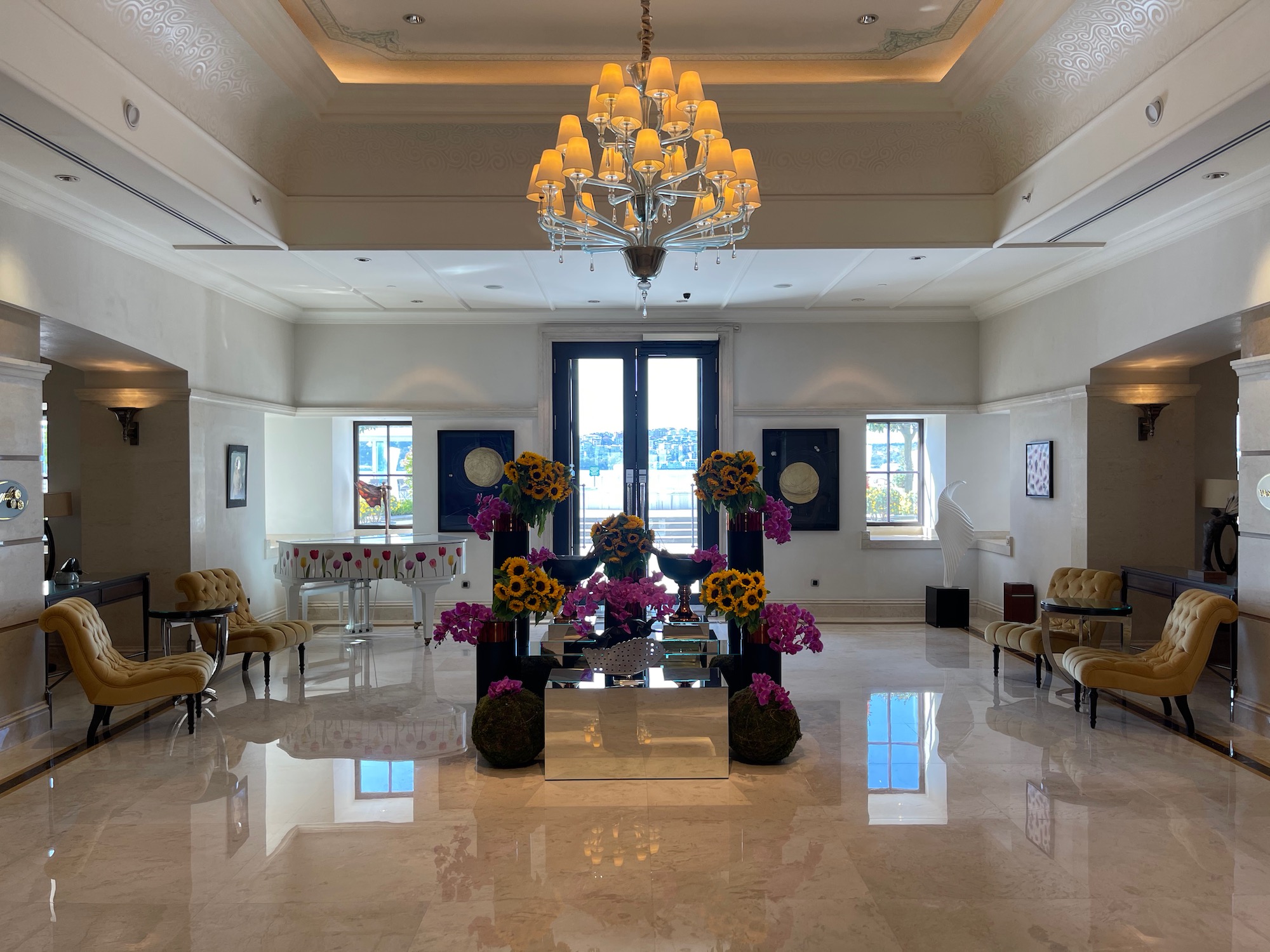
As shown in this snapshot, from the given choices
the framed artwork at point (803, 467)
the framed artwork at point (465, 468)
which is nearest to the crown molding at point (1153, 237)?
the framed artwork at point (803, 467)

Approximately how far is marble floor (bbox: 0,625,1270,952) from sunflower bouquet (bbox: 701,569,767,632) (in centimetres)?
96

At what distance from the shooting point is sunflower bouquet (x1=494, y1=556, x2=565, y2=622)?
5324 mm

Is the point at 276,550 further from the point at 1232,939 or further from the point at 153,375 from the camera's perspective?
the point at 1232,939

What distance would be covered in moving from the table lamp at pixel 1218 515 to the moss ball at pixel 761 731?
4054 millimetres

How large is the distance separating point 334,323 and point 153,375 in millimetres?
2927

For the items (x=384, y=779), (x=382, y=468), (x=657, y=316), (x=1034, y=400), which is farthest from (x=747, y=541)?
(x=382, y=468)

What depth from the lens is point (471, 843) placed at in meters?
4.25

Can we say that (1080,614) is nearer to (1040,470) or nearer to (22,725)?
(1040,470)

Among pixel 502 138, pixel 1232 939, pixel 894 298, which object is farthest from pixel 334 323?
pixel 1232 939

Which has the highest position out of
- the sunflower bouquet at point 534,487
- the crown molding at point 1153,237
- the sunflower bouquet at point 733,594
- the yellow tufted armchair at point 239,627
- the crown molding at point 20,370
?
the crown molding at point 1153,237

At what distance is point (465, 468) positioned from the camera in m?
10.7

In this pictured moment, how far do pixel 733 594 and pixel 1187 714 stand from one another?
3.31m

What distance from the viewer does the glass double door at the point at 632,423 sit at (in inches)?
425

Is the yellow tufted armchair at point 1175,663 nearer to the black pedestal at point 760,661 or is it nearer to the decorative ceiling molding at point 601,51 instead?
the black pedestal at point 760,661
